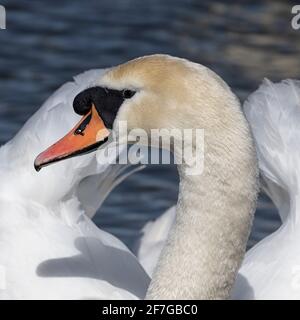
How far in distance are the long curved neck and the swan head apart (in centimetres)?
12

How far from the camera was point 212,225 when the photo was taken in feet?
14.7

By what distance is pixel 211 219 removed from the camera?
4.46 m

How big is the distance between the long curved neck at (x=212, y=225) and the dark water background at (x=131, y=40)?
12.2 feet

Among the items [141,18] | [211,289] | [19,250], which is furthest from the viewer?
[141,18]

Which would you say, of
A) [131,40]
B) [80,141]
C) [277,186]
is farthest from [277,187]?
[131,40]

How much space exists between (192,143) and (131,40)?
19.2 ft

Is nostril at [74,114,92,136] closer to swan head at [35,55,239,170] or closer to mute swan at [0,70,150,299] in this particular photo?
swan head at [35,55,239,170]

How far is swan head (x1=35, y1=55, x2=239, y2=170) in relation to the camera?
4285mm

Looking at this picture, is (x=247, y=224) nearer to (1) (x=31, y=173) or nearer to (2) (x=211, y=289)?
(2) (x=211, y=289)

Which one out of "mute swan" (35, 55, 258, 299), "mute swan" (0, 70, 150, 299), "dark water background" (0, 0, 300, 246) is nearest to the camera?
"mute swan" (35, 55, 258, 299)

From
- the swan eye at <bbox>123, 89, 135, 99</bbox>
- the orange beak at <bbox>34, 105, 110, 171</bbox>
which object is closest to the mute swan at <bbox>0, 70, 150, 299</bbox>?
the orange beak at <bbox>34, 105, 110, 171</bbox>

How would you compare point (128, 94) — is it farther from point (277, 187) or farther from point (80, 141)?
point (277, 187)
